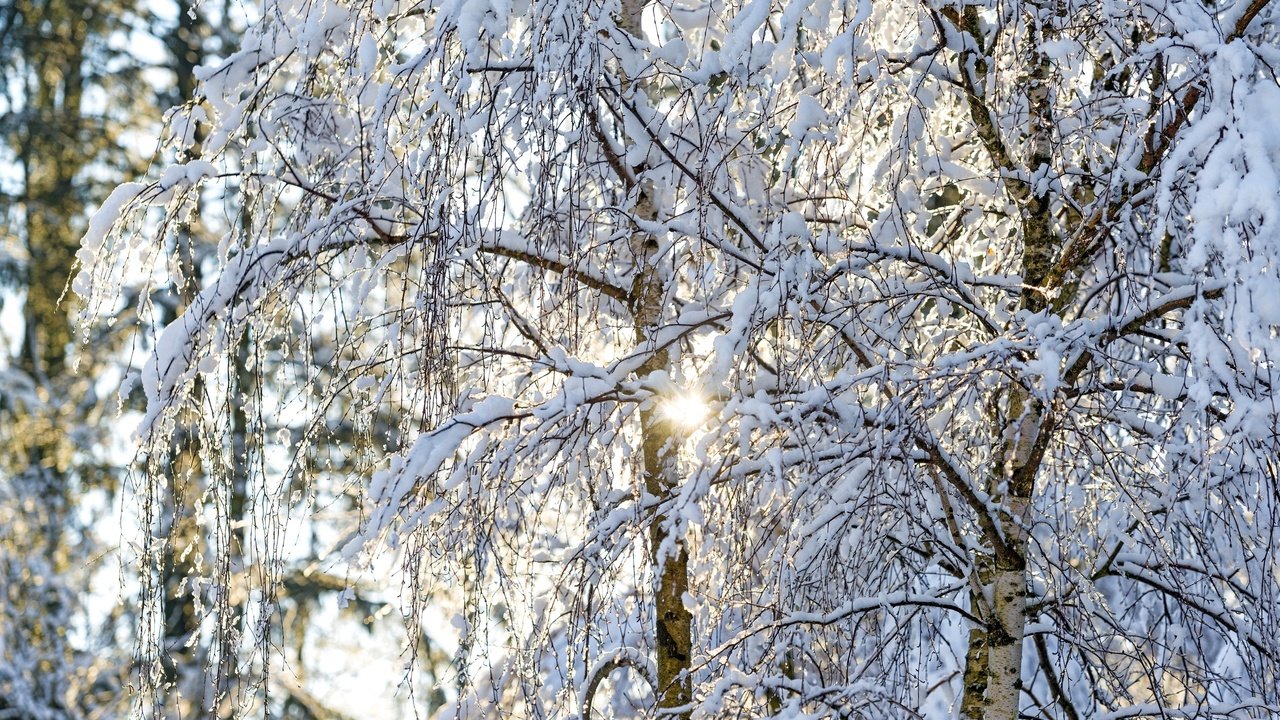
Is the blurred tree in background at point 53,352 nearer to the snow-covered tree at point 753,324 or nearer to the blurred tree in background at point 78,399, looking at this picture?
the blurred tree in background at point 78,399

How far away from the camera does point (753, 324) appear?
2535 mm

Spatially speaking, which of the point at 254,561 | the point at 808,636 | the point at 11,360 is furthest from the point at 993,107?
the point at 11,360

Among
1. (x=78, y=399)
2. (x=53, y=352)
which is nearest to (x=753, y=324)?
(x=78, y=399)

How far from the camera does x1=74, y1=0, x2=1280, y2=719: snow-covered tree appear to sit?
2.52m

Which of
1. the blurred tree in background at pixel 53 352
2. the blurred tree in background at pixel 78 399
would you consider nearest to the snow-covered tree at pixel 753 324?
the blurred tree in background at pixel 78 399

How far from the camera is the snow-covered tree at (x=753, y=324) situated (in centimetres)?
252

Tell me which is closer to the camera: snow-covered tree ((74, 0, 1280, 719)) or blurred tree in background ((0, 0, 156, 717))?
snow-covered tree ((74, 0, 1280, 719))

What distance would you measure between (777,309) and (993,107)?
0.94 m

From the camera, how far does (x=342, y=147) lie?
3602mm

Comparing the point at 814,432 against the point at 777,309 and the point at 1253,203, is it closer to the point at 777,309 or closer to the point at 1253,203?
the point at 777,309

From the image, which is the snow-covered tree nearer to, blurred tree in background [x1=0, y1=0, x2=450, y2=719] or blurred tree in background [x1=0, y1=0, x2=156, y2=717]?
blurred tree in background [x1=0, y1=0, x2=450, y2=719]

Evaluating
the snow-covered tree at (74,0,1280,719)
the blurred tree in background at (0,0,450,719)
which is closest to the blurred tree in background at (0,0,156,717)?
the blurred tree in background at (0,0,450,719)

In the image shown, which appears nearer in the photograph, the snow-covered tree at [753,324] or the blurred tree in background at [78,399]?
the snow-covered tree at [753,324]

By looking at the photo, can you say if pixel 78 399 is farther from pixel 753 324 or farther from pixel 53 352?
pixel 753 324
